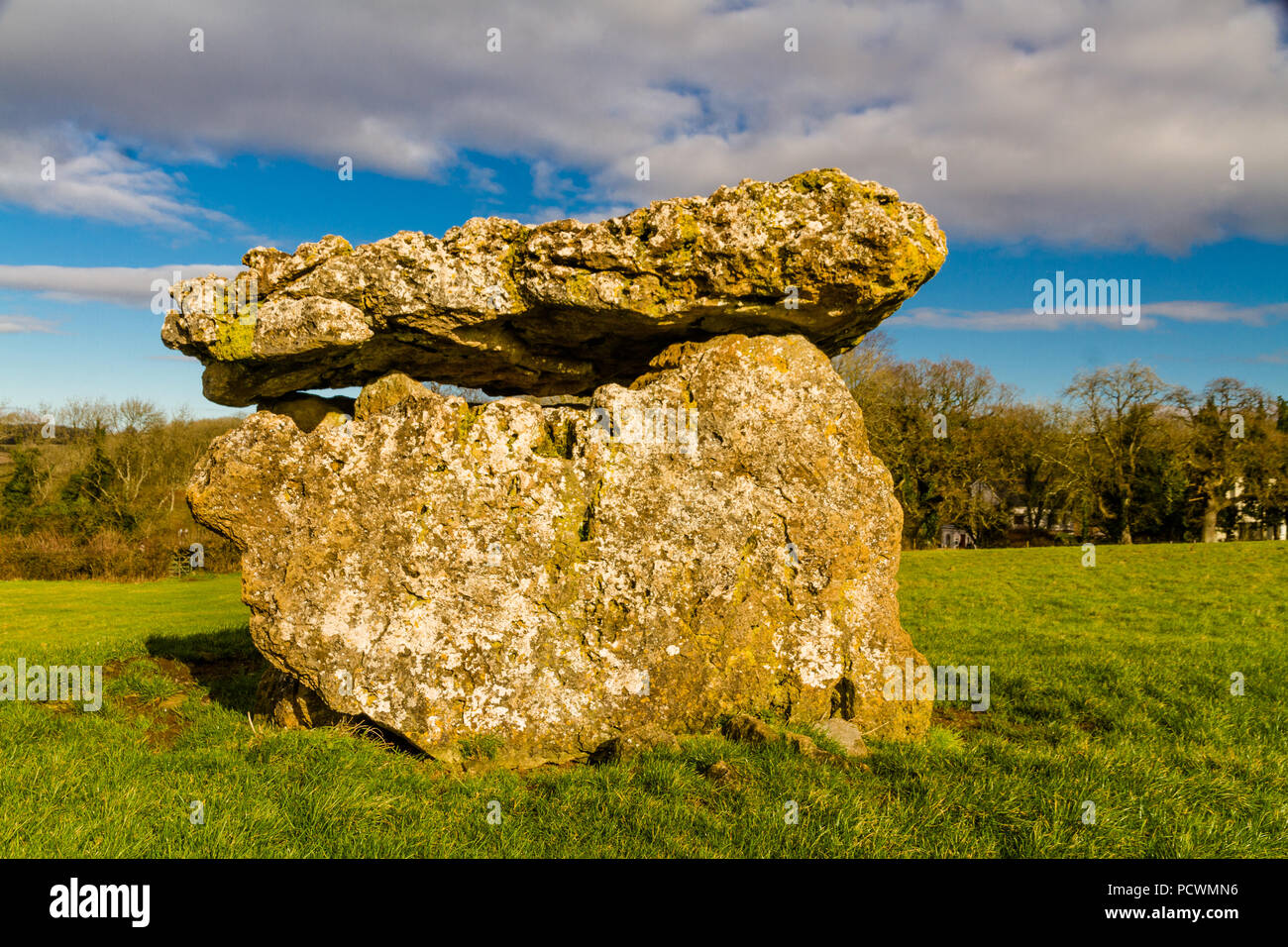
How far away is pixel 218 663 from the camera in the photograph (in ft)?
32.8

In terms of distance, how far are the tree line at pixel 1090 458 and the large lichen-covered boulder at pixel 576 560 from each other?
34.2m

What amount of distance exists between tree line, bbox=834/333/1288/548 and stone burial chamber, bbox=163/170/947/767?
112ft

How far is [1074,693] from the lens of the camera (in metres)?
8.30

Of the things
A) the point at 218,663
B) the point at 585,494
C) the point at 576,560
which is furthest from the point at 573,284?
the point at 218,663

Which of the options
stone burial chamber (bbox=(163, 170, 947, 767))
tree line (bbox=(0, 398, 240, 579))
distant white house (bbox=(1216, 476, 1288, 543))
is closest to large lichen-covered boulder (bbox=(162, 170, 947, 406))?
stone burial chamber (bbox=(163, 170, 947, 767))

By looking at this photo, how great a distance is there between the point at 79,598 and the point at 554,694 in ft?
92.2

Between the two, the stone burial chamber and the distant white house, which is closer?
the stone burial chamber

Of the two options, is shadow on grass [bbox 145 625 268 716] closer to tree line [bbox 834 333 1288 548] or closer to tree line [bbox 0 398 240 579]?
tree line [bbox 0 398 240 579]

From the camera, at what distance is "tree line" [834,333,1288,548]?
41.5 metres

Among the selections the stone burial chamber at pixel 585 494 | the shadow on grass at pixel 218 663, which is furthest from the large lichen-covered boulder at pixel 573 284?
the shadow on grass at pixel 218 663

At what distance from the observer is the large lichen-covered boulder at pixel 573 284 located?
6980 mm

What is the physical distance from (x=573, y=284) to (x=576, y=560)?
2646mm

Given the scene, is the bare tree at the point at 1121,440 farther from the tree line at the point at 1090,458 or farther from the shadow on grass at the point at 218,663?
the shadow on grass at the point at 218,663
